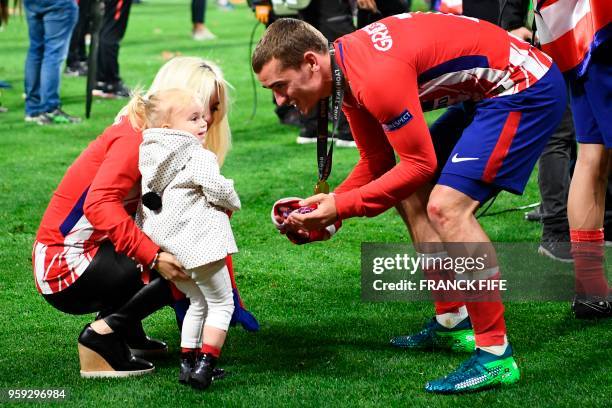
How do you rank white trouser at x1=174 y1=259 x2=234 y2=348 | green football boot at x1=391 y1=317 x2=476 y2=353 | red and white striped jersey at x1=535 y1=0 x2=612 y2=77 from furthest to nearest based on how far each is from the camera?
red and white striped jersey at x1=535 y1=0 x2=612 y2=77 → green football boot at x1=391 y1=317 x2=476 y2=353 → white trouser at x1=174 y1=259 x2=234 y2=348

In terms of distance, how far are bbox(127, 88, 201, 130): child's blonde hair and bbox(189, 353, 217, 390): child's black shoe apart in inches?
33.5

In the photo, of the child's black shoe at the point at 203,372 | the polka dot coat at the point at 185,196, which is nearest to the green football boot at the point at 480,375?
the child's black shoe at the point at 203,372

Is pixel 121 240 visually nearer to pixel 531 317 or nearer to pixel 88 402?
pixel 88 402

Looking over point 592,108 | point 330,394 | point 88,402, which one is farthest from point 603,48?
point 88,402

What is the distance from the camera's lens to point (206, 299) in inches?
152

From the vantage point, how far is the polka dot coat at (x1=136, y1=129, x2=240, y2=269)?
147 inches

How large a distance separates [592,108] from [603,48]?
26cm

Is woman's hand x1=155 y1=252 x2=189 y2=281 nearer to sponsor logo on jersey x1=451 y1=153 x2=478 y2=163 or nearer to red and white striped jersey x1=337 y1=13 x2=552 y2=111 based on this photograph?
red and white striped jersey x1=337 y1=13 x2=552 y2=111

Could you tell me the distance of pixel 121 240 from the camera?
149 inches

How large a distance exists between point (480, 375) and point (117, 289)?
135cm

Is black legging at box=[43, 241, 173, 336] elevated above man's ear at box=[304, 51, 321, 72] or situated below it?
below

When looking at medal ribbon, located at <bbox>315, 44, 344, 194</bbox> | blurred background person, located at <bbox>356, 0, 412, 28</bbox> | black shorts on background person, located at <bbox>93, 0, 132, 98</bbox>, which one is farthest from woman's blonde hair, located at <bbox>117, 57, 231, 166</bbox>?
black shorts on background person, located at <bbox>93, 0, 132, 98</bbox>

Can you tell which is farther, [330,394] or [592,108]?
[592,108]

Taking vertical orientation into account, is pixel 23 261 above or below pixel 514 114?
below
